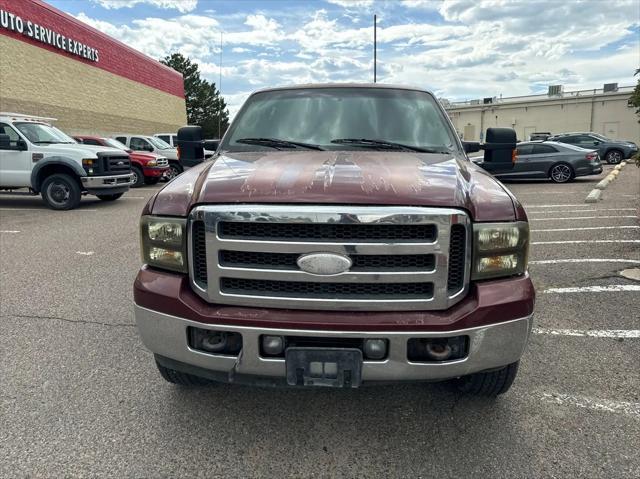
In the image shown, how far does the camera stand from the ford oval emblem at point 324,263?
209cm

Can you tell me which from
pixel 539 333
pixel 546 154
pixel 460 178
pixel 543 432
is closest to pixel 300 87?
pixel 460 178

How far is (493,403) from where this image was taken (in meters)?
2.78

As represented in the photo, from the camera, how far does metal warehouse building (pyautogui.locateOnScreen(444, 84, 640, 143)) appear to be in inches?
1811

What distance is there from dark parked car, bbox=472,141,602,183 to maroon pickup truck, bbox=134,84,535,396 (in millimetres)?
14138

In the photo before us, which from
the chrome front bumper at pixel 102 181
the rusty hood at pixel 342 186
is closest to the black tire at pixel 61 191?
the chrome front bumper at pixel 102 181

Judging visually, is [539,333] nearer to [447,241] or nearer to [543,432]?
[543,432]

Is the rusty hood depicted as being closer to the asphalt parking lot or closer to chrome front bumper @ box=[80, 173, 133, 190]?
the asphalt parking lot

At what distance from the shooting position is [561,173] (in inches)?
602

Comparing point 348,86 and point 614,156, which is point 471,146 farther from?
point 614,156

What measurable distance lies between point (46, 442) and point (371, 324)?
176 cm

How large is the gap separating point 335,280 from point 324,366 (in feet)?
1.24

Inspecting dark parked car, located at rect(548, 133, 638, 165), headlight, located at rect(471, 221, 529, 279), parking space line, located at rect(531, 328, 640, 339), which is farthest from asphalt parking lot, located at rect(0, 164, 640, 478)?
dark parked car, located at rect(548, 133, 638, 165)

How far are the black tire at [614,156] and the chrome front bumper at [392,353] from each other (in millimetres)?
25394

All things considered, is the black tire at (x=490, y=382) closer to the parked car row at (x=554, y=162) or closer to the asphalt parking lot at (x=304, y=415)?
the asphalt parking lot at (x=304, y=415)
